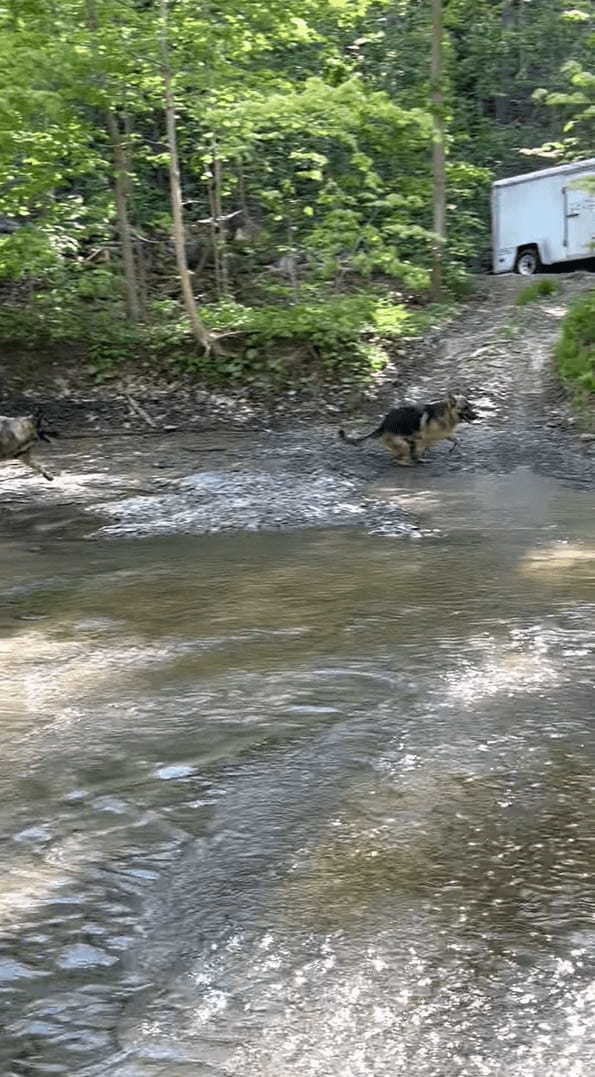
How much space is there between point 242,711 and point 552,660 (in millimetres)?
2018

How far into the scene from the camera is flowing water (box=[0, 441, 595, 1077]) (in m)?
3.34

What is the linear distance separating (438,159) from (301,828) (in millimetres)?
20694

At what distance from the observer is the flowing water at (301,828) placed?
3.34 m

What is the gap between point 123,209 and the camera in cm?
2011

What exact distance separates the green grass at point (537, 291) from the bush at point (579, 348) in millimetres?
3087

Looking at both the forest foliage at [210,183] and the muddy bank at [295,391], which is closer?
the forest foliage at [210,183]

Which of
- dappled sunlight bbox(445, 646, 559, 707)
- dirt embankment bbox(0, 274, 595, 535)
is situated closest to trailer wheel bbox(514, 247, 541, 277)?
dirt embankment bbox(0, 274, 595, 535)

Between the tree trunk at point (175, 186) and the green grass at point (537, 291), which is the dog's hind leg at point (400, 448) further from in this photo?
the green grass at point (537, 291)

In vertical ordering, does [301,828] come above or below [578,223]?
below

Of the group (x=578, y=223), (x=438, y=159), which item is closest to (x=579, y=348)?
(x=438, y=159)

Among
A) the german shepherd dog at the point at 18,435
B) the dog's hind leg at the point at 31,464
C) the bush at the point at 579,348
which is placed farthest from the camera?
the bush at the point at 579,348

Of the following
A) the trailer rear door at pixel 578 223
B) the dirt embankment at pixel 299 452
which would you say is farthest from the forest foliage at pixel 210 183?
the trailer rear door at pixel 578 223

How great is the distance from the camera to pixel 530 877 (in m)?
4.19

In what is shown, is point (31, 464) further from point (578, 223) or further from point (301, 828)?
point (578, 223)
